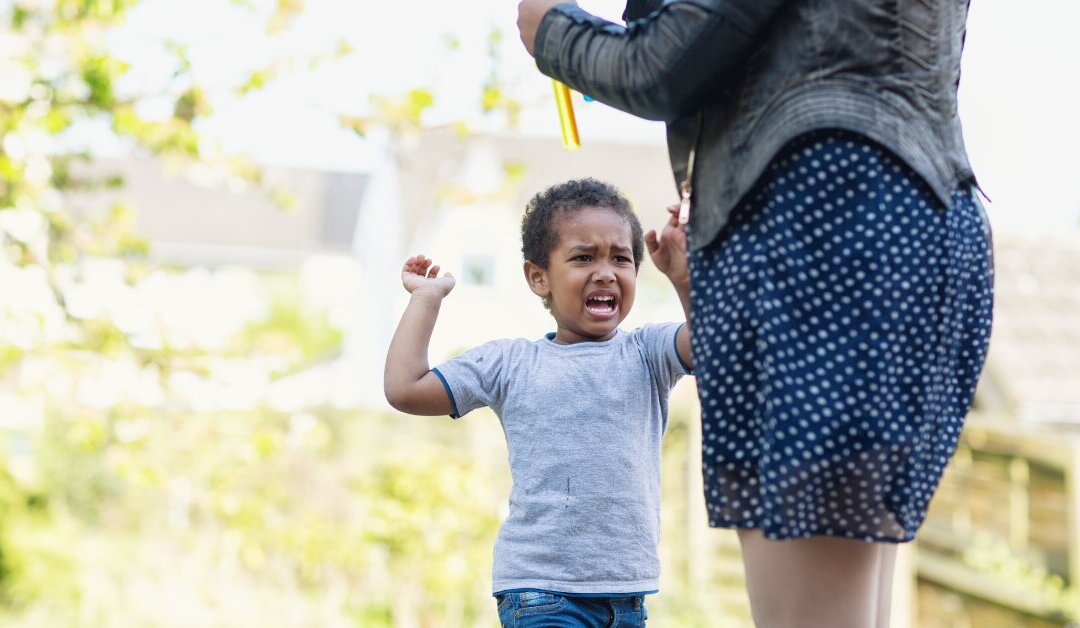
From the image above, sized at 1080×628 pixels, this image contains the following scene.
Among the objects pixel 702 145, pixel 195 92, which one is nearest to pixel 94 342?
pixel 195 92

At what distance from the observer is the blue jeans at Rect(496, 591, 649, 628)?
1681 millimetres

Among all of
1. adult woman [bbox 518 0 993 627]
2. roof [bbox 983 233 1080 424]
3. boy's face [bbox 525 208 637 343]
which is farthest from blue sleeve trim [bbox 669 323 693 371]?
roof [bbox 983 233 1080 424]

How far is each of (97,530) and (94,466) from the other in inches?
19.2

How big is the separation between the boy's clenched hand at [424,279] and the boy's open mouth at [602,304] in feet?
0.70

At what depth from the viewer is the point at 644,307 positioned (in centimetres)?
1234

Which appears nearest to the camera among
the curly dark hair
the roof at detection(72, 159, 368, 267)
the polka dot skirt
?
the polka dot skirt

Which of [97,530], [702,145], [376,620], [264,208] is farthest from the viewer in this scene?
[264,208]

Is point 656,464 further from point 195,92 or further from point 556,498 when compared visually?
point 195,92

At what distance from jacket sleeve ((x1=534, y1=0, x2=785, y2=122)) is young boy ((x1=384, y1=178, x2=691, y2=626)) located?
510 mm

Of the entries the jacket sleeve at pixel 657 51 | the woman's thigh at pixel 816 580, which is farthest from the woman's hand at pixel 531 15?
the woman's thigh at pixel 816 580

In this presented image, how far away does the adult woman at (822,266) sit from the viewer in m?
1.21

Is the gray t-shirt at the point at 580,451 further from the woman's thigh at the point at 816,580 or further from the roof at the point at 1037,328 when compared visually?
the roof at the point at 1037,328

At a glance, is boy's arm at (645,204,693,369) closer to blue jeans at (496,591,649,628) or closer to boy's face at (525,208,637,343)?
boy's face at (525,208,637,343)

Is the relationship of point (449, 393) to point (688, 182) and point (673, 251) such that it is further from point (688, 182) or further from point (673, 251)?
point (688, 182)
